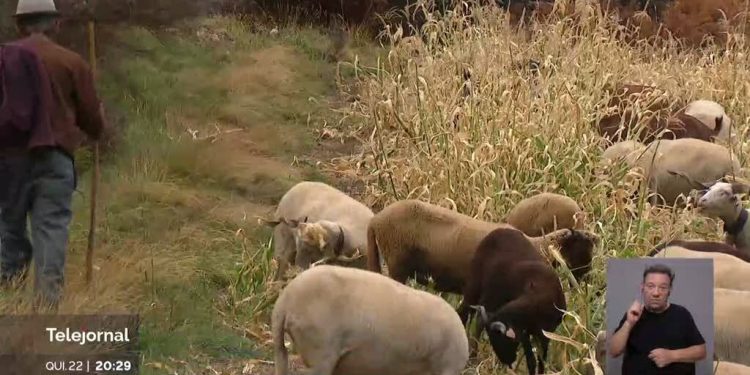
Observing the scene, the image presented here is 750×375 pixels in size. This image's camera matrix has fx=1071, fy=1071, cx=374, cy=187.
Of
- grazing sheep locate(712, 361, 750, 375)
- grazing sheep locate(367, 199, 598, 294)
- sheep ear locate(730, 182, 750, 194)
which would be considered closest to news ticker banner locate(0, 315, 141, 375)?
grazing sheep locate(367, 199, 598, 294)

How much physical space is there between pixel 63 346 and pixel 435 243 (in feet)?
3.96

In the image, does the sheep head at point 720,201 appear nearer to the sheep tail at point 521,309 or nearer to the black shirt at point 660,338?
the sheep tail at point 521,309

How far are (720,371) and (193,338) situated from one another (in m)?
1.75

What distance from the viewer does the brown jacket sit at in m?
3.37

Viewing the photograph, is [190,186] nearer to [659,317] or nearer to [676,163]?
[676,163]

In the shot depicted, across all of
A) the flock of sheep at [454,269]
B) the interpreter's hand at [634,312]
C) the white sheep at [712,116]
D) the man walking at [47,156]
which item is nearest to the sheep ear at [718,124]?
the white sheep at [712,116]

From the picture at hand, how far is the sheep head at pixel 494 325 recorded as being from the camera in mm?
2861

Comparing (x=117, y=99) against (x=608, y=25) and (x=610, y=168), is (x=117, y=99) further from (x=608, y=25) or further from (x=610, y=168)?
(x=608, y=25)

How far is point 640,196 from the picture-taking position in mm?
4160

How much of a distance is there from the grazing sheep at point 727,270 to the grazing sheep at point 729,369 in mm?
426

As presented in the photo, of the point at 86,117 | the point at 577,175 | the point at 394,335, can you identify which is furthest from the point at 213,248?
the point at 394,335

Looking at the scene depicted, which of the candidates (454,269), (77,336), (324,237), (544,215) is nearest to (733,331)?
(454,269)

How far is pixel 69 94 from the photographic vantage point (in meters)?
3.42

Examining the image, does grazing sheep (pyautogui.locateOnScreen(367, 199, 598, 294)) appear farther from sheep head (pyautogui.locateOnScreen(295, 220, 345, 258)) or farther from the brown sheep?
the brown sheep
